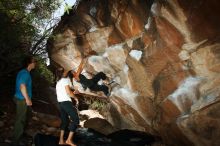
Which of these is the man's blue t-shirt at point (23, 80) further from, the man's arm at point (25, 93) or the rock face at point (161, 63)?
the rock face at point (161, 63)

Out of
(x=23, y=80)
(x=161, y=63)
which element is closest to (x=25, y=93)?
(x=23, y=80)

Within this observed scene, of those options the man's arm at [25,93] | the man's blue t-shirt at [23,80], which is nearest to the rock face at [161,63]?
the man's blue t-shirt at [23,80]

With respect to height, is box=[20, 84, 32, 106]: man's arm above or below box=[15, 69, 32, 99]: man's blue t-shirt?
below

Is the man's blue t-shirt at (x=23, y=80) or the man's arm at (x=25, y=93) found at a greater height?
the man's blue t-shirt at (x=23, y=80)

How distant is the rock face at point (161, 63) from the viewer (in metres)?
7.59

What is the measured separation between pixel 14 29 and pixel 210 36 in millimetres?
5816

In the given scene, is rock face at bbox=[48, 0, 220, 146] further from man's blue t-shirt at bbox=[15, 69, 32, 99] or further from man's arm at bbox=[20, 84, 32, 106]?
man's arm at bbox=[20, 84, 32, 106]

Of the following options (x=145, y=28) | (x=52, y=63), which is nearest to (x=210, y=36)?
(x=145, y=28)

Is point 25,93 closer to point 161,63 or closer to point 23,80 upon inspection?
point 23,80

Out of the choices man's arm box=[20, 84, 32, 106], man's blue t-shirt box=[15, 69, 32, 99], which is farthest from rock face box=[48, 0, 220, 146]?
man's arm box=[20, 84, 32, 106]

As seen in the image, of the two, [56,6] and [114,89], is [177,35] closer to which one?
[114,89]

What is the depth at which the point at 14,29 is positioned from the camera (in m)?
10.4

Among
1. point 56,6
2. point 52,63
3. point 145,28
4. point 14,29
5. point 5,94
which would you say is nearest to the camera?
point 145,28

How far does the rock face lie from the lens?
24.9 feet
